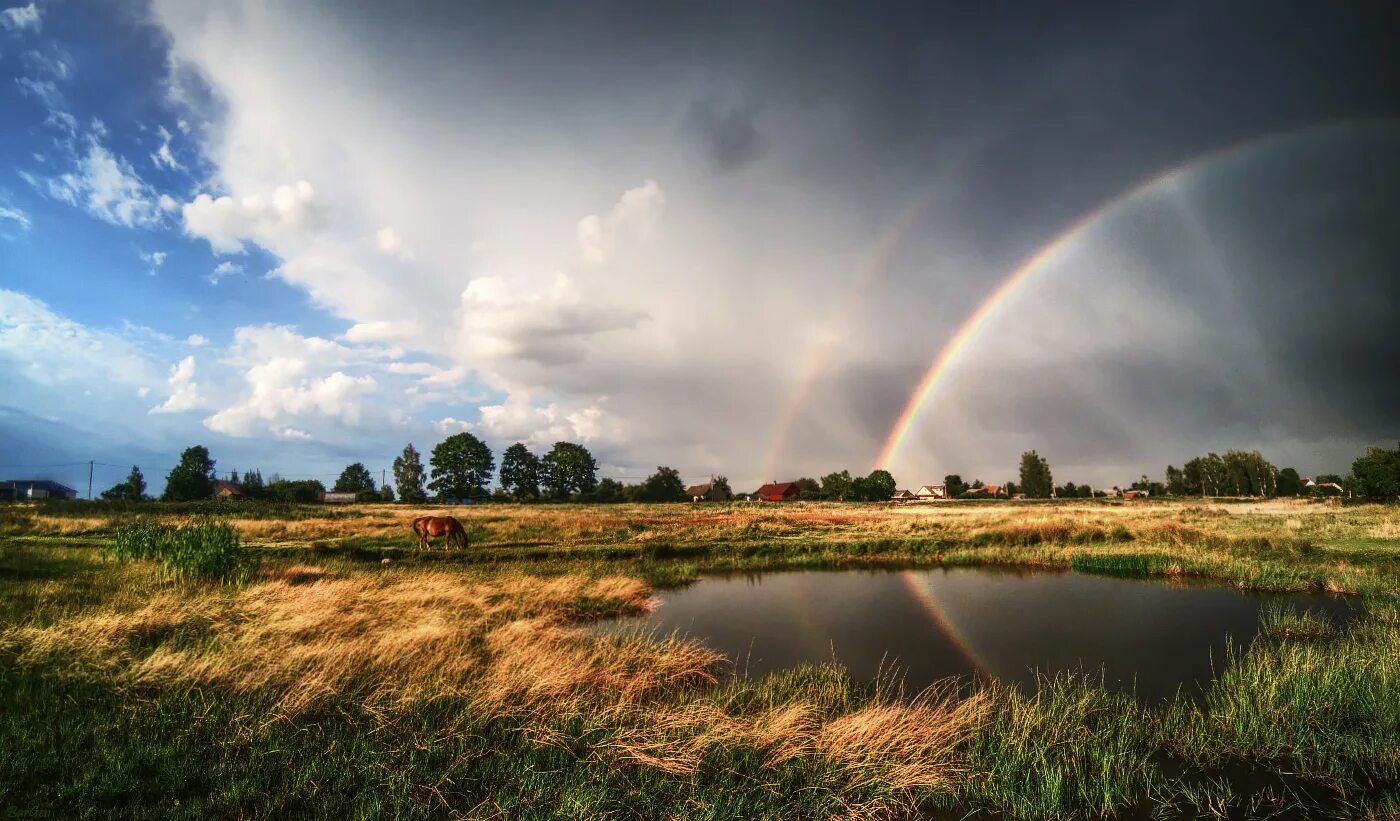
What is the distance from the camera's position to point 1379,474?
6731cm

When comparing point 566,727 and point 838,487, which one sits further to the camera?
point 838,487

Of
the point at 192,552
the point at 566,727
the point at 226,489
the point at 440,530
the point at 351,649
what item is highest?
the point at 226,489

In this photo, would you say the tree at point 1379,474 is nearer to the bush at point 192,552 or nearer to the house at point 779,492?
the house at point 779,492

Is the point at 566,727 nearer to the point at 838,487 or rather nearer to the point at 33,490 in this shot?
the point at 838,487

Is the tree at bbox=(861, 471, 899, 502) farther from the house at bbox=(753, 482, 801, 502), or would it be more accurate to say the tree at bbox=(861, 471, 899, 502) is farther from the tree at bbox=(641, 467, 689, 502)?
the tree at bbox=(641, 467, 689, 502)

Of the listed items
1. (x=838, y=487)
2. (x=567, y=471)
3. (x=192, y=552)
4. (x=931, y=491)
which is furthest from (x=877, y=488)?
(x=192, y=552)

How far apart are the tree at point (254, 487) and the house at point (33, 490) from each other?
2330cm

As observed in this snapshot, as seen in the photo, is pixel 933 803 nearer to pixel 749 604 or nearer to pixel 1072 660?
pixel 1072 660

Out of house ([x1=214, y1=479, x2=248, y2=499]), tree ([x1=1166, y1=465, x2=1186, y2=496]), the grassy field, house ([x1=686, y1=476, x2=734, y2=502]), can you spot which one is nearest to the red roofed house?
house ([x1=214, y1=479, x2=248, y2=499])

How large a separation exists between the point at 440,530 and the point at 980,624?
24948 millimetres

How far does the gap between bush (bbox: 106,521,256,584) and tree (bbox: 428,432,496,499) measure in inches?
3631

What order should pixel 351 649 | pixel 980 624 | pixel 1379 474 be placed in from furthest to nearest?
pixel 1379 474 → pixel 980 624 → pixel 351 649

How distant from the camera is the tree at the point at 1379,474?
2603 inches

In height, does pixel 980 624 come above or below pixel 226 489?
below
